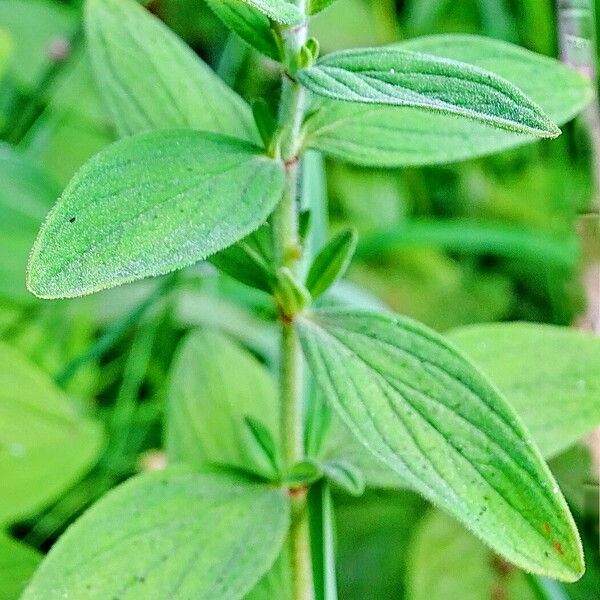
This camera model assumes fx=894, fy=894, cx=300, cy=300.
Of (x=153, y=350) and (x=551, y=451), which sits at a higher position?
(x=551, y=451)

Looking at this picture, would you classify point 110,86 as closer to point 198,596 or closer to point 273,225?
point 273,225

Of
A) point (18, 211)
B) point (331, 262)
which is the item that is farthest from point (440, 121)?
point (18, 211)

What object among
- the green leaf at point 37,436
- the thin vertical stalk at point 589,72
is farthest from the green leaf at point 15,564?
the thin vertical stalk at point 589,72

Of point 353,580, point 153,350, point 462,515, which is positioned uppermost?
point 462,515

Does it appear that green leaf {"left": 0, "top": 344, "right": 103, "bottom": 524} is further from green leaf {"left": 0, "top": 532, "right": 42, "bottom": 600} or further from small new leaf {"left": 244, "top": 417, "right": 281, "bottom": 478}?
small new leaf {"left": 244, "top": 417, "right": 281, "bottom": 478}

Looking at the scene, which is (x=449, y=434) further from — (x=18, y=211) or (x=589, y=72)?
(x=18, y=211)

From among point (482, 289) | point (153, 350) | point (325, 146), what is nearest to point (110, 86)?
point (325, 146)

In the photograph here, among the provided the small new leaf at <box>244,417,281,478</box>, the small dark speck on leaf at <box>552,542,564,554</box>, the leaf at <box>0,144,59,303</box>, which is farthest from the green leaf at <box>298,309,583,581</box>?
the leaf at <box>0,144,59,303</box>
